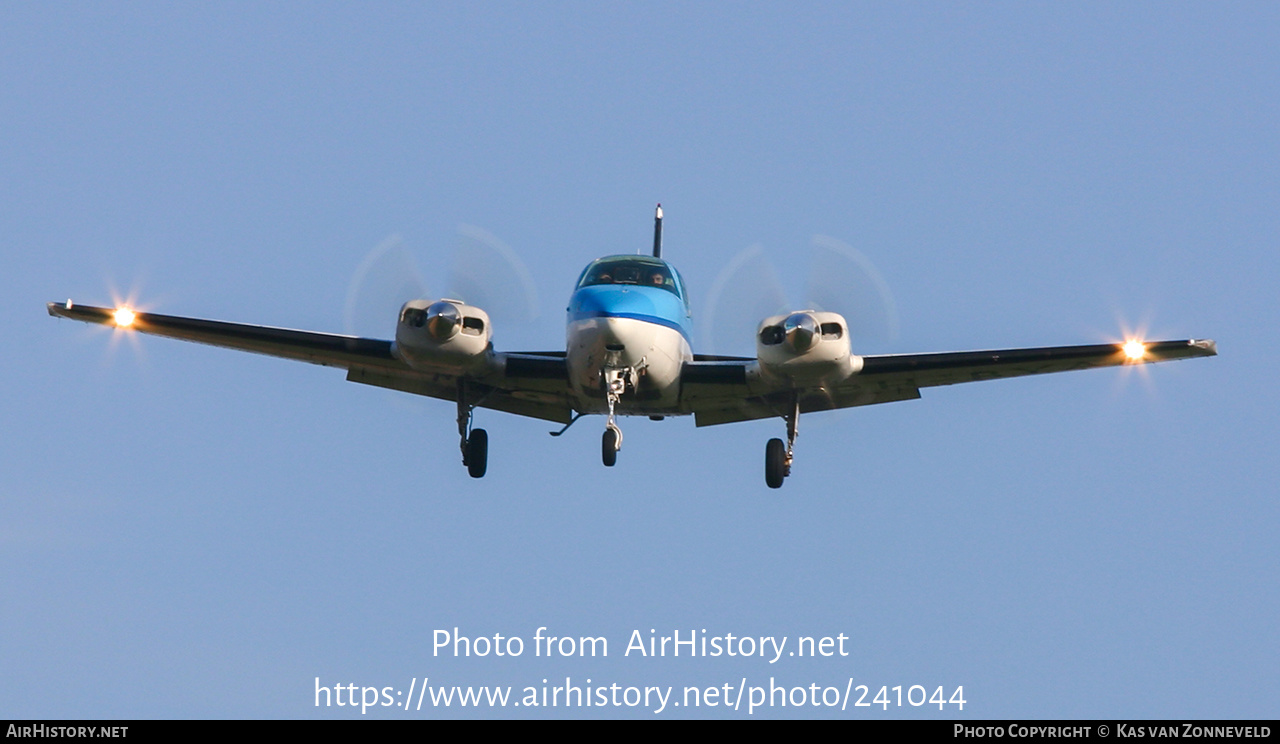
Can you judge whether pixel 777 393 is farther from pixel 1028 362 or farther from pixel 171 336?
pixel 171 336

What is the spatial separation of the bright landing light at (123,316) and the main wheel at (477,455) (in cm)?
531

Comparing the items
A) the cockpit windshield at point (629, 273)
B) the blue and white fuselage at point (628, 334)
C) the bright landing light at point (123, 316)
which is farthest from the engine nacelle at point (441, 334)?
the bright landing light at point (123, 316)

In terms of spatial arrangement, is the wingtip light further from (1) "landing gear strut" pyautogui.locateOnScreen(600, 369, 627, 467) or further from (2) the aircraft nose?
(1) "landing gear strut" pyautogui.locateOnScreen(600, 369, 627, 467)

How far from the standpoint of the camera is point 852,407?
25078mm

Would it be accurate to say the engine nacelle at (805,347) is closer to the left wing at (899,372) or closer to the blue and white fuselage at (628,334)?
the left wing at (899,372)

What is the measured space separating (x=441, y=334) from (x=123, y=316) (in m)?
5.33

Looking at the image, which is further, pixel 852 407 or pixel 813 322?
pixel 852 407

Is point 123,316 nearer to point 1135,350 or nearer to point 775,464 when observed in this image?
point 775,464

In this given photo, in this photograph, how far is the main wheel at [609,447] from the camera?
21.9 meters

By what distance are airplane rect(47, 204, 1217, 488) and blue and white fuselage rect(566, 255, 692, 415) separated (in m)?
0.02

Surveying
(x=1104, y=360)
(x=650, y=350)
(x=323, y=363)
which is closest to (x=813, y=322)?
(x=650, y=350)

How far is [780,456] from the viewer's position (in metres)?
24.1

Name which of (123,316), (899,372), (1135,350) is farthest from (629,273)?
(123,316)

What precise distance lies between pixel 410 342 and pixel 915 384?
7603 millimetres
